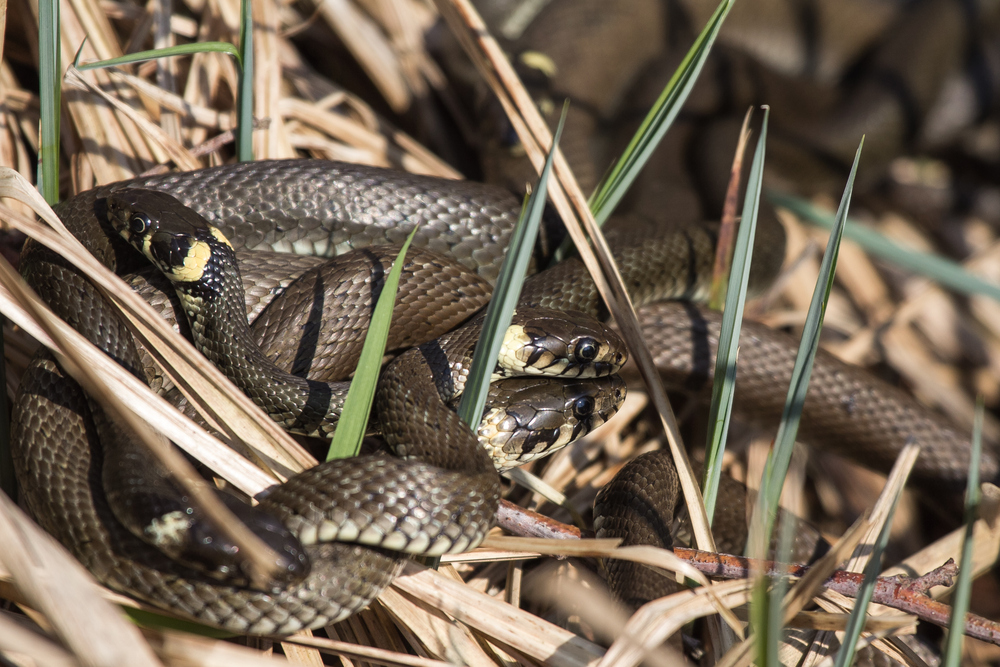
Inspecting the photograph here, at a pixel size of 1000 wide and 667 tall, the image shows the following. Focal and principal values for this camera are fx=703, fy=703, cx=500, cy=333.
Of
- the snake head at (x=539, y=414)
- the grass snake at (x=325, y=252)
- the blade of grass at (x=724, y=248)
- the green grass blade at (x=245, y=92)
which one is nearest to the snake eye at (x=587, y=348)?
the snake head at (x=539, y=414)

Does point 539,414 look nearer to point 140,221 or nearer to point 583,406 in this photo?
point 583,406

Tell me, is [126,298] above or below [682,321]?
above

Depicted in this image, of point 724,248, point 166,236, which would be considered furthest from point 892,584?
point 166,236

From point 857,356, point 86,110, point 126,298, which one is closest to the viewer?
point 126,298

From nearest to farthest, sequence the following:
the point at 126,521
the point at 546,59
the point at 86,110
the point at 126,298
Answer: the point at 126,521 < the point at 126,298 < the point at 86,110 < the point at 546,59

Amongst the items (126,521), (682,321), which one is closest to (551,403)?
(682,321)

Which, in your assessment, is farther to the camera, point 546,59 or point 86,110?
point 546,59

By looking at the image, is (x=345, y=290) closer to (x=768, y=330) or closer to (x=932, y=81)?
(x=768, y=330)

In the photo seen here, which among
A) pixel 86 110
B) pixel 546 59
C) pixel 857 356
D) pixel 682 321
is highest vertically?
pixel 546 59

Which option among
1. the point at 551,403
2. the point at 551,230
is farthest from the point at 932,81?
the point at 551,403
